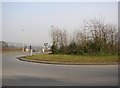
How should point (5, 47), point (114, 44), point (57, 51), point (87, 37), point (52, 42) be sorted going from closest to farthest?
point (114, 44)
point (87, 37)
point (57, 51)
point (52, 42)
point (5, 47)

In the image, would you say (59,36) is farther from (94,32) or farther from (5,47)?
(5,47)

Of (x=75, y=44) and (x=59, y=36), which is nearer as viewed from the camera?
(x=75, y=44)

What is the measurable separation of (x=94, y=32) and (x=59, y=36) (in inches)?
511

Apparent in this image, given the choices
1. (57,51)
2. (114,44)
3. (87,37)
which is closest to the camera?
(114,44)

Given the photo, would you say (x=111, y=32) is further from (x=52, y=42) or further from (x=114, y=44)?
(x=52, y=42)

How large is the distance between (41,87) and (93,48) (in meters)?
29.9

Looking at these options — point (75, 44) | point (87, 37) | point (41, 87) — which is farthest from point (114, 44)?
point (41, 87)

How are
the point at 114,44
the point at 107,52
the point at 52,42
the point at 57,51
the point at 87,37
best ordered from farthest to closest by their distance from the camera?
1. the point at 52,42
2. the point at 57,51
3. the point at 87,37
4. the point at 114,44
5. the point at 107,52

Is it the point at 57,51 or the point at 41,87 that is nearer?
the point at 41,87

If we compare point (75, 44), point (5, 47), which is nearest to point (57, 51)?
point (75, 44)

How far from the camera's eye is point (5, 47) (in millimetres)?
66938

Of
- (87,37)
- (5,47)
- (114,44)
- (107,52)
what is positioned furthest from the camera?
(5,47)

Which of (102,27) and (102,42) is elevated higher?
(102,27)

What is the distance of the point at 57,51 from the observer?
46062mm
